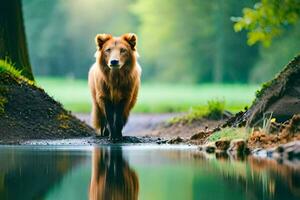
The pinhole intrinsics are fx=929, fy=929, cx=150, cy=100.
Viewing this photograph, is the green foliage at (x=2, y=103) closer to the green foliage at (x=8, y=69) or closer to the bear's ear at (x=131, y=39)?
the green foliage at (x=8, y=69)

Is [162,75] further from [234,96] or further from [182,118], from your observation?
[182,118]

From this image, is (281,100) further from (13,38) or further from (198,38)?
(198,38)

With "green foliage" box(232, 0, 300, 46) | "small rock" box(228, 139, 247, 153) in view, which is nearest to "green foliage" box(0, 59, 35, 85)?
"green foliage" box(232, 0, 300, 46)

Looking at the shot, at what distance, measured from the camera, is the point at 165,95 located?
51750 mm

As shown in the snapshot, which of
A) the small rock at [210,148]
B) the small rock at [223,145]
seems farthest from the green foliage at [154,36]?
the small rock at [223,145]

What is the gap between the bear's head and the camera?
18109 mm

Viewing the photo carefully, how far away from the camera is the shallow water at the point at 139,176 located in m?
9.63

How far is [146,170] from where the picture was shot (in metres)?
12.3

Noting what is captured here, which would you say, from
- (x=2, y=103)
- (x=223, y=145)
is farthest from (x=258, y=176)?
(x=2, y=103)

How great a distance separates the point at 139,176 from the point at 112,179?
56 centimetres

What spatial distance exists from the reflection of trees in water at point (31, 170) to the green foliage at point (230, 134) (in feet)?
9.75

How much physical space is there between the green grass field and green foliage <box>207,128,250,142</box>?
15113 mm

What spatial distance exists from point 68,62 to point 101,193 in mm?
63714

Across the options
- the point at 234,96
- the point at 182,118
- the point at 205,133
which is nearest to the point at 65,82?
the point at 234,96
